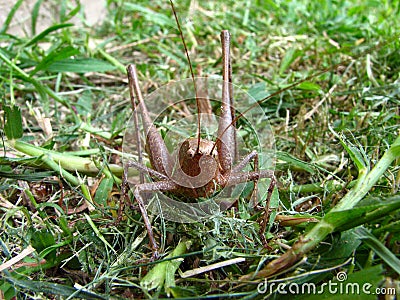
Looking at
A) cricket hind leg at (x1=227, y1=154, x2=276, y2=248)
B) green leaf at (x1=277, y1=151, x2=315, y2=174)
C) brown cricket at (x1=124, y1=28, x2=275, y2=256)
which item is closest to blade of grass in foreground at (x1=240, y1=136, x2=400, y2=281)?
cricket hind leg at (x1=227, y1=154, x2=276, y2=248)

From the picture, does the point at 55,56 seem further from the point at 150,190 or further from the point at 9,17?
the point at 150,190

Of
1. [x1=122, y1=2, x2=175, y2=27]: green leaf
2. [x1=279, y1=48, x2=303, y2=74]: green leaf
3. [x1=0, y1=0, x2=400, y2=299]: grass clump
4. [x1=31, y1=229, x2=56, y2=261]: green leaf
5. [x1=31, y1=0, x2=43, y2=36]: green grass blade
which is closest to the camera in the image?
[x1=0, y1=0, x2=400, y2=299]: grass clump

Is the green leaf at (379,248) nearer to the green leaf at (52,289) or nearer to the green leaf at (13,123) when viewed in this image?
the green leaf at (52,289)

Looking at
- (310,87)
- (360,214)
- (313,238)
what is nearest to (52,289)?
(313,238)

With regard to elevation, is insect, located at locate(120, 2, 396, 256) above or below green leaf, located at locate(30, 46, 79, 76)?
below

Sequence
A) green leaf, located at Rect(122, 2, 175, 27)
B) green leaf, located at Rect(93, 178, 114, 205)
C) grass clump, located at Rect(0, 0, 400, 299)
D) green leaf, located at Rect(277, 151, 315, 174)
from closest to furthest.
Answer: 1. grass clump, located at Rect(0, 0, 400, 299)
2. green leaf, located at Rect(93, 178, 114, 205)
3. green leaf, located at Rect(277, 151, 315, 174)
4. green leaf, located at Rect(122, 2, 175, 27)

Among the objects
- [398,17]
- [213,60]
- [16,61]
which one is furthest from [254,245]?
[398,17]

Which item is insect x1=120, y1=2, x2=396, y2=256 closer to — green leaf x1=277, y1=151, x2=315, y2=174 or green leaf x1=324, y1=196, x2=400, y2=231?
green leaf x1=277, y1=151, x2=315, y2=174
